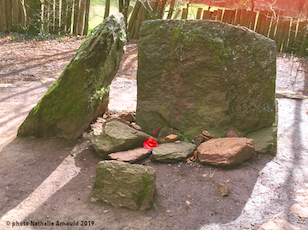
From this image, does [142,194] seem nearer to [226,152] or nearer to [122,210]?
[122,210]

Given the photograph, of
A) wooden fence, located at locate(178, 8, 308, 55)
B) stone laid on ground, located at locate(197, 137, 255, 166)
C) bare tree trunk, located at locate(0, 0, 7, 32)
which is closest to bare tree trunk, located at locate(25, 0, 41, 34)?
bare tree trunk, located at locate(0, 0, 7, 32)

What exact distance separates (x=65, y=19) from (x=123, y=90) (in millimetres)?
5637

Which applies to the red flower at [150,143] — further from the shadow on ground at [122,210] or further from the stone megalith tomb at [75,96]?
the stone megalith tomb at [75,96]

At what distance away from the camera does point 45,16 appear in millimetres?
9453

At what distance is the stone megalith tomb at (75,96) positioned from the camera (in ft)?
10.7

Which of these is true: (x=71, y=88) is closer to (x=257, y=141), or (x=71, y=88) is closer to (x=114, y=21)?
Answer: (x=114, y=21)

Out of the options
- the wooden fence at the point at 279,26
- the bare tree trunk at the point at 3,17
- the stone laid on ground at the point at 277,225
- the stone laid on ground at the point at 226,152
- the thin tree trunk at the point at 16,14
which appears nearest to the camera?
the stone laid on ground at the point at 277,225

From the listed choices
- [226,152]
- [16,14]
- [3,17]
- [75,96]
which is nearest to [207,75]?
[226,152]

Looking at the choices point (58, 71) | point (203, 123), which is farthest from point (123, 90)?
point (203, 123)

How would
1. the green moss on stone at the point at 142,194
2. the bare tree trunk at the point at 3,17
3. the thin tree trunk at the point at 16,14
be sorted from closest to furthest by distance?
1. the green moss on stone at the point at 142,194
2. the bare tree trunk at the point at 3,17
3. the thin tree trunk at the point at 16,14

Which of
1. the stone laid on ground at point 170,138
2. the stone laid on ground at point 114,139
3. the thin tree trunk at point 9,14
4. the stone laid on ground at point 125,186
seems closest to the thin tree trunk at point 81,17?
the thin tree trunk at point 9,14

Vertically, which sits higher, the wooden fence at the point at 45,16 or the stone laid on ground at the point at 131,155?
the wooden fence at the point at 45,16

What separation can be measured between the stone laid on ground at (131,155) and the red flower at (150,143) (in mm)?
85

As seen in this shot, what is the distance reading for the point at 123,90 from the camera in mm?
5672
